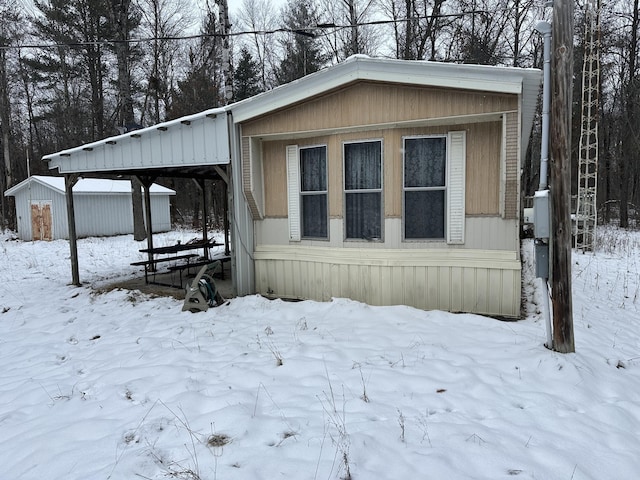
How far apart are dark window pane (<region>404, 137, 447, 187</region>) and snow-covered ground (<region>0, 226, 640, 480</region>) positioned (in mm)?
1796

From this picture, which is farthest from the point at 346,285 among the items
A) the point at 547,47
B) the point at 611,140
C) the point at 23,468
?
the point at 611,140

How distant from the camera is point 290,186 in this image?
6438 millimetres

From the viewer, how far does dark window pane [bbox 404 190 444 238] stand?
18.1 feet

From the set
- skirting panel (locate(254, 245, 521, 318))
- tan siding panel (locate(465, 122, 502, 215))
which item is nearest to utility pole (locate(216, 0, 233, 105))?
skirting panel (locate(254, 245, 521, 318))

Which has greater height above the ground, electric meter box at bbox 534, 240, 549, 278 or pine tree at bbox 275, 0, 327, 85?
pine tree at bbox 275, 0, 327, 85

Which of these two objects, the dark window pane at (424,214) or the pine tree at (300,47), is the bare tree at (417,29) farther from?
the dark window pane at (424,214)

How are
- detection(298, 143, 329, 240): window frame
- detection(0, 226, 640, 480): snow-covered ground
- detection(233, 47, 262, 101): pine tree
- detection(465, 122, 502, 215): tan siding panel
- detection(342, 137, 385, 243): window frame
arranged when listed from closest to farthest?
1. detection(0, 226, 640, 480): snow-covered ground
2. detection(465, 122, 502, 215): tan siding panel
3. detection(342, 137, 385, 243): window frame
4. detection(298, 143, 329, 240): window frame
5. detection(233, 47, 262, 101): pine tree

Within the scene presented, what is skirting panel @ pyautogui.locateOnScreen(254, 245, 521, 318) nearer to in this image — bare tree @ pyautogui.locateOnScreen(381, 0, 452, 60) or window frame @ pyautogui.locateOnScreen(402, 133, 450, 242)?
window frame @ pyautogui.locateOnScreen(402, 133, 450, 242)

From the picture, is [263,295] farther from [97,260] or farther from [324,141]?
[97,260]

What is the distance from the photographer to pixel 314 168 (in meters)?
6.27

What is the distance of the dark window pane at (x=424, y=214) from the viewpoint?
5.53 metres

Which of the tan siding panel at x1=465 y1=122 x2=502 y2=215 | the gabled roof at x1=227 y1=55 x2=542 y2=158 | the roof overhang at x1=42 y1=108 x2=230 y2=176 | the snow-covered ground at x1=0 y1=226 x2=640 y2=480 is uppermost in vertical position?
the gabled roof at x1=227 y1=55 x2=542 y2=158

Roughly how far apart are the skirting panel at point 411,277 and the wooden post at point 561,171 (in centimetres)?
129

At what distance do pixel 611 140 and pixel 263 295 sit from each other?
2371cm
